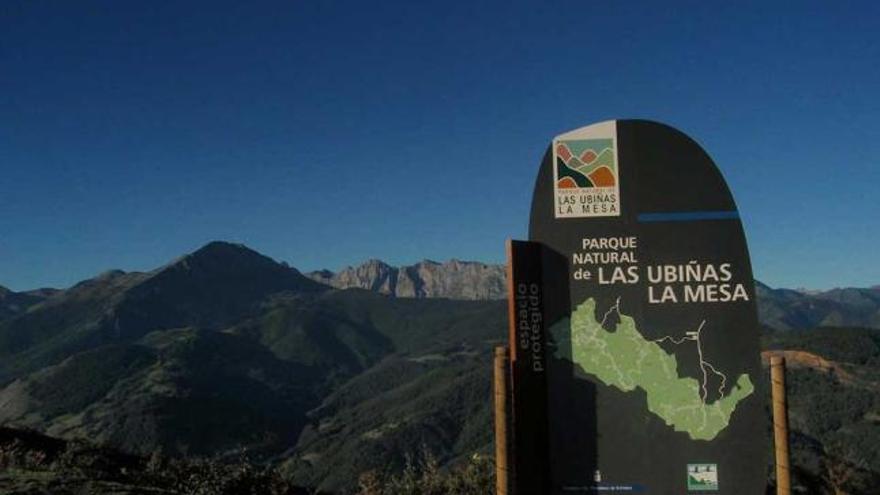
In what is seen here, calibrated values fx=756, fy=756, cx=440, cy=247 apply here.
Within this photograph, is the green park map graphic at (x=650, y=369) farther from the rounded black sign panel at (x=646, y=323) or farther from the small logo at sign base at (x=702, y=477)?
the small logo at sign base at (x=702, y=477)

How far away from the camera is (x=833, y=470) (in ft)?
104

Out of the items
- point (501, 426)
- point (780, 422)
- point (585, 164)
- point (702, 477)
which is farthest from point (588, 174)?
point (702, 477)

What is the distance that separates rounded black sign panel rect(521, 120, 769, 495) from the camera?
11.6 metres

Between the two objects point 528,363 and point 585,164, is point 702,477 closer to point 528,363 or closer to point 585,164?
point 528,363

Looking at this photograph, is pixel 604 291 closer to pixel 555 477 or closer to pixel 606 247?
pixel 606 247

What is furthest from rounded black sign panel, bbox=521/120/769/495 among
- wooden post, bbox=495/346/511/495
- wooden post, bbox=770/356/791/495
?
wooden post, bbox=495/346/511/495

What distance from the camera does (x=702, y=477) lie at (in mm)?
11516

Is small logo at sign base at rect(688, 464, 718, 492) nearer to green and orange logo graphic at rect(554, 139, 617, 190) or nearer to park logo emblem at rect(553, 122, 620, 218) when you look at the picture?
park logo emblem at rect(553, 122, 620, 218)

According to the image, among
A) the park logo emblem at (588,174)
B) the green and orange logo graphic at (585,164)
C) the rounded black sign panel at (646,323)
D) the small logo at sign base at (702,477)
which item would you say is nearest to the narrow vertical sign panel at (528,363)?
the rounded black sign panel at (646,323)

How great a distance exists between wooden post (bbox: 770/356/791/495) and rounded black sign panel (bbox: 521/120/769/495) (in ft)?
1.26

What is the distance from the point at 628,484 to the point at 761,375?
2.64 metres

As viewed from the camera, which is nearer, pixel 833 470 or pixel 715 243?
pixel 715 243

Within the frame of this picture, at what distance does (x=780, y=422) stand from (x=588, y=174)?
15.3ft

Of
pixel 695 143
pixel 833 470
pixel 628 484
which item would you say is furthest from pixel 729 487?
pixel 833 470
